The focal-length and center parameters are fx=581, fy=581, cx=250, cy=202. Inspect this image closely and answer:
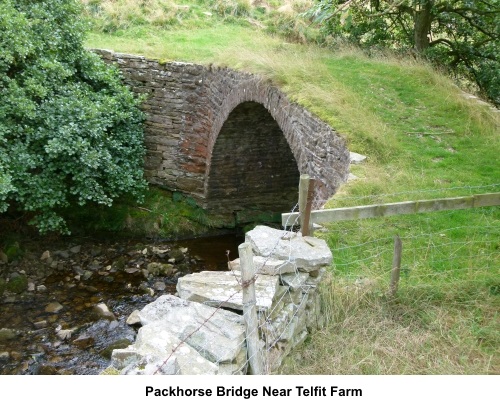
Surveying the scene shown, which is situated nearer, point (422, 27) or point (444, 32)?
point (422, 27)

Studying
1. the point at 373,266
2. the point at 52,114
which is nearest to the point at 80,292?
the point at 52,114

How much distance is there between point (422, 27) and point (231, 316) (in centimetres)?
1208

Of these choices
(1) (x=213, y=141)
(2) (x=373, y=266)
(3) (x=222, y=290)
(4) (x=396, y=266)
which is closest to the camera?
(3) (x=222, y=290)

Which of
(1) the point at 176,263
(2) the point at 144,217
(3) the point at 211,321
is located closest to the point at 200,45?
(2) the point at 144,217

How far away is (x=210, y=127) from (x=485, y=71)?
21.9ft

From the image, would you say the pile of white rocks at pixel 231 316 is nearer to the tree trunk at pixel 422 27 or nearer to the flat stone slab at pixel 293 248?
the flat stone slab at pixel 293 248

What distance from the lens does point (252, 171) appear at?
1411 centimetres

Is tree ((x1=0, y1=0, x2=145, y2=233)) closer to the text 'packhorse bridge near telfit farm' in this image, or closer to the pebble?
the text 'packhorse bridge near telfit farm'

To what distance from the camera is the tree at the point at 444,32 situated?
13227 mm

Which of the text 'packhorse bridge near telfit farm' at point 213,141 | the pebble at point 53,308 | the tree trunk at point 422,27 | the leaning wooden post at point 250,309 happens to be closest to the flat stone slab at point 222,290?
the leaning wooden post at point 250,309

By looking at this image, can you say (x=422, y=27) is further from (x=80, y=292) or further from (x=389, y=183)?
(x=80, y=292)

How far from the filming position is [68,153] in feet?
36.1

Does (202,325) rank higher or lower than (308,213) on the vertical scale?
lower
